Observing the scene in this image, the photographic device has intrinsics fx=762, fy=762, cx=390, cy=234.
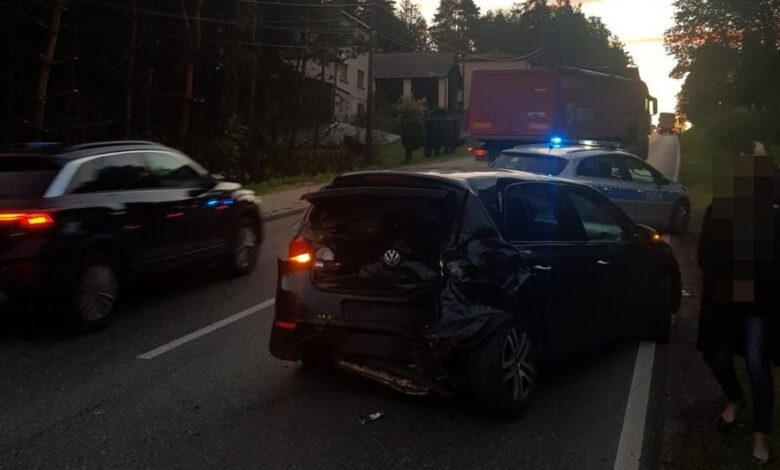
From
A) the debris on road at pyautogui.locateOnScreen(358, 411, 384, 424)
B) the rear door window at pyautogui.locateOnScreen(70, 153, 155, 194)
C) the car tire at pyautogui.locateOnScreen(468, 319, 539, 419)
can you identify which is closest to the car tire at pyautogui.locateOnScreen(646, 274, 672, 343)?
the car tire at pyautogui.locateOnScreen(468, 319, 539, 419)

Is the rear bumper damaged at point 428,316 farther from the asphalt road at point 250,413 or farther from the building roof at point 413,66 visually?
the building roof at point 413,66

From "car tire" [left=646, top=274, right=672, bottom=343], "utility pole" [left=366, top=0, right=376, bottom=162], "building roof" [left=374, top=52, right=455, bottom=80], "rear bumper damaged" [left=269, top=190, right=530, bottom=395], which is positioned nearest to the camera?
"rear bumper damaged" [left=269, top=190, right=530, bottom=395]

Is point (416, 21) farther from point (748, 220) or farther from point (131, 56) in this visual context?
point (748, 220)

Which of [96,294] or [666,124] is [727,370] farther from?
[666,124]

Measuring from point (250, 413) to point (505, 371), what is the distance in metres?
1.66

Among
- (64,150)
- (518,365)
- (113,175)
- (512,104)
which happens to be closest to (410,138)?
(512,104)

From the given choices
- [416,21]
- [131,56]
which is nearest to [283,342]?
[131,56]

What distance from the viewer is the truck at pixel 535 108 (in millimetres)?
21500

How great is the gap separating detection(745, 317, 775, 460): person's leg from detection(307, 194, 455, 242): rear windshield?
1801 millimetres

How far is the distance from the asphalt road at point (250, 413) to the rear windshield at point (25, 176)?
100cm

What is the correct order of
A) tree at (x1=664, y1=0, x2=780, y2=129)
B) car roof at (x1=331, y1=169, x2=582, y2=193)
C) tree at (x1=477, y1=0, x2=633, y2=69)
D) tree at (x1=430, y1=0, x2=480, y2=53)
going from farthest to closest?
tree at (x1=430, y1=0, x2=480, y2=53) → tree at (x1=477, y1=0, x2=633, y2=69) → tree at (x1=664, y1=0, x2=780, y2=129) → car roof at (x1=331, y1=169, x2=582, y2=193)

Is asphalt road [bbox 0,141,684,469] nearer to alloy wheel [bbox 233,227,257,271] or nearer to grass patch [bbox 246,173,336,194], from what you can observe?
alloy wheel [bbox 233,227,257,271]

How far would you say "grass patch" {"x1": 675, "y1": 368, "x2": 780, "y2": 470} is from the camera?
403 centimetres

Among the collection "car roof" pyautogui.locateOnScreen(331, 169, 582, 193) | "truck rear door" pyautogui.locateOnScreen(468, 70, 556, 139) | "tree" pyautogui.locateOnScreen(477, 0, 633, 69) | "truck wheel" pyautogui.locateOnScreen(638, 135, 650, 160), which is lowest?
"car roof" pyautogui.locateOnScreen(331, 169, 582, 193)
